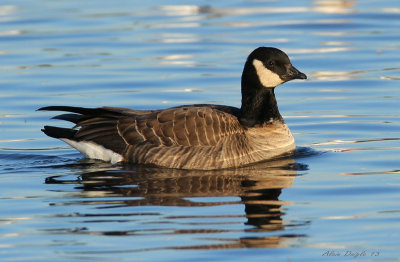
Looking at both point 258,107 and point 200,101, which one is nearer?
point 258,107

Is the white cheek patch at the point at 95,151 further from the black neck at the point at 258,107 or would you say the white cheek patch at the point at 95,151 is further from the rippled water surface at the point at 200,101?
the black neck at the point at 258,107

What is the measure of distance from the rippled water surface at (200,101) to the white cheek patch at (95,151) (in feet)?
0.50

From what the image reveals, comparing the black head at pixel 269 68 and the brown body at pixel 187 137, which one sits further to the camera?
the black head at pixel 269 68

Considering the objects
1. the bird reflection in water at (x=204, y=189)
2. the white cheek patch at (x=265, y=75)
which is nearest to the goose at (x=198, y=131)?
the white cheek patch at (x=265, y=75)

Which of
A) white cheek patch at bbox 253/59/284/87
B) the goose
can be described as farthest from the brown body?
white cheek patch at bbox 253/59/284/87

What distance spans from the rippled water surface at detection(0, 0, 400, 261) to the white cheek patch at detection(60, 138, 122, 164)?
0.50ft

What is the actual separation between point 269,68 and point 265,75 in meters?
0.13

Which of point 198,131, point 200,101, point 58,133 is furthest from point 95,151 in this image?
point 200,101

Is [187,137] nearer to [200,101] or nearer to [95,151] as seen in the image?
[95,151]

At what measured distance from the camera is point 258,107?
1406cm

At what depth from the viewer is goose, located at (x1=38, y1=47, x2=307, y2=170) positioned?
43.8 feet

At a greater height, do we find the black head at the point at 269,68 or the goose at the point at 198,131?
the black head at the point at 269,68

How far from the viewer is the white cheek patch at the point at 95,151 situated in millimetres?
13852

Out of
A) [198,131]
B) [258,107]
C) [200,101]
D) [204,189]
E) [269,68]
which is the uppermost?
[269,68]
